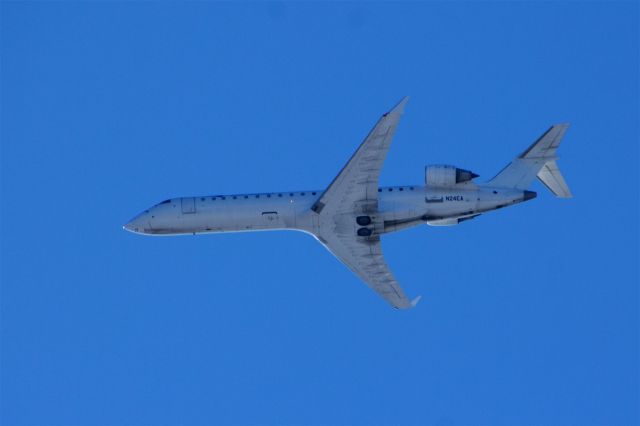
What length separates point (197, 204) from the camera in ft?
205

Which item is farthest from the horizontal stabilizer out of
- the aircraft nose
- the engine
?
Result: the aircraft nose

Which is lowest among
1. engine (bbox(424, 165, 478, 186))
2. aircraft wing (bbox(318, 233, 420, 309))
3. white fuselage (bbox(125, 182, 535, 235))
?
aircraft wing (bbox(318, 233, 420, 309))

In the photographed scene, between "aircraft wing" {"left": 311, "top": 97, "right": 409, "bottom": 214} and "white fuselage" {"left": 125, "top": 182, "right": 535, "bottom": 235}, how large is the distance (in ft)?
2.09

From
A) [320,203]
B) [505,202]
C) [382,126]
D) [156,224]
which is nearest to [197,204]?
[156,224]

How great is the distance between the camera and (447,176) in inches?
2387

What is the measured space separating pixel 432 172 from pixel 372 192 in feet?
10.8

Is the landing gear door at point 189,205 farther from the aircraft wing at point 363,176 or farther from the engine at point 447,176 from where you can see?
the engine at point 447,176

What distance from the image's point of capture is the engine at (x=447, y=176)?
6062 cm

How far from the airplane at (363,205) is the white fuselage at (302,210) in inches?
2.0

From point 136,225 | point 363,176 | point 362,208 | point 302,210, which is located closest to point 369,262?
point 362,208

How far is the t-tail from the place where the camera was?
62.2 meters

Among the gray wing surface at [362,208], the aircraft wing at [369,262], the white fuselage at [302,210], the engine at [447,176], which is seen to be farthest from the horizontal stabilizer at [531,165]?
the aircraft wing at [369,262]

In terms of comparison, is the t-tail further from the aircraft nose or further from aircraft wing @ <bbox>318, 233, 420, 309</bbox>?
the aircraft nose

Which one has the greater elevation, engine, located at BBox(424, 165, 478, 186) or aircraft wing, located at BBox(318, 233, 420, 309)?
engine, located at BBox(424, 165, 478, 186)
